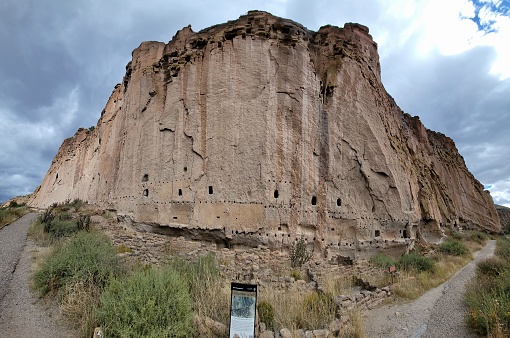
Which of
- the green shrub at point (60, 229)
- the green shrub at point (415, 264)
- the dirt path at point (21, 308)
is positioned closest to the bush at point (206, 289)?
the dirt path at point (21, 308)

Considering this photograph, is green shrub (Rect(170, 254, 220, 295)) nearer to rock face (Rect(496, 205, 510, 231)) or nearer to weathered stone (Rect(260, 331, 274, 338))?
weathered stone (Rect(260, 331, 274, 338))

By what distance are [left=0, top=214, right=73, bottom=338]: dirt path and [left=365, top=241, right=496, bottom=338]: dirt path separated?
5.80 m

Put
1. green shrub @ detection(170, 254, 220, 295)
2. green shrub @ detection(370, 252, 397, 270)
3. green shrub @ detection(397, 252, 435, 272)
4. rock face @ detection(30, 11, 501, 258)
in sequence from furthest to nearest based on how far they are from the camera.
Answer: rock face @ detection(30, 11, 501, 258)
green shrub @ detection(370, 252, 397, 270)
green shrub @ detection(397, 252, 435, 272)
green shrub @ detection(170, 254, 220, 295)

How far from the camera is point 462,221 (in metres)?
30.4

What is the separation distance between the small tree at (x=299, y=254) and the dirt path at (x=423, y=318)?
3.67 meters

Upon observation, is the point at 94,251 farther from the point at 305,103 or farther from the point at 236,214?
the point at 305,103

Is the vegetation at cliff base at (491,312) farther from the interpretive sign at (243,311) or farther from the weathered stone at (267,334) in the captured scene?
the interpretive sign at (243,311)

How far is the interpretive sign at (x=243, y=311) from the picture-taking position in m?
4.03

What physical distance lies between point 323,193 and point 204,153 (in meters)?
5.80

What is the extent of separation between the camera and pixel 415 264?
11820 mm

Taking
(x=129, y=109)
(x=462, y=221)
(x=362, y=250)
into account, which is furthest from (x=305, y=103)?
(x=462, y=221)

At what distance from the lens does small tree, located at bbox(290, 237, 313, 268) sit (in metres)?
10.7

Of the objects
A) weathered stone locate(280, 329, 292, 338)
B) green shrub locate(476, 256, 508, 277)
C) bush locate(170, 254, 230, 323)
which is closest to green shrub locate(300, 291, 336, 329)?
weathered stone locate(280, 329, 292, 338)

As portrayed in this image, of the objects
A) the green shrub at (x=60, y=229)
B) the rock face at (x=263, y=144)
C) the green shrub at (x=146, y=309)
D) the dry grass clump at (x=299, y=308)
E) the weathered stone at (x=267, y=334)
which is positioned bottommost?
the weathered stone at (x=267, y=334)
